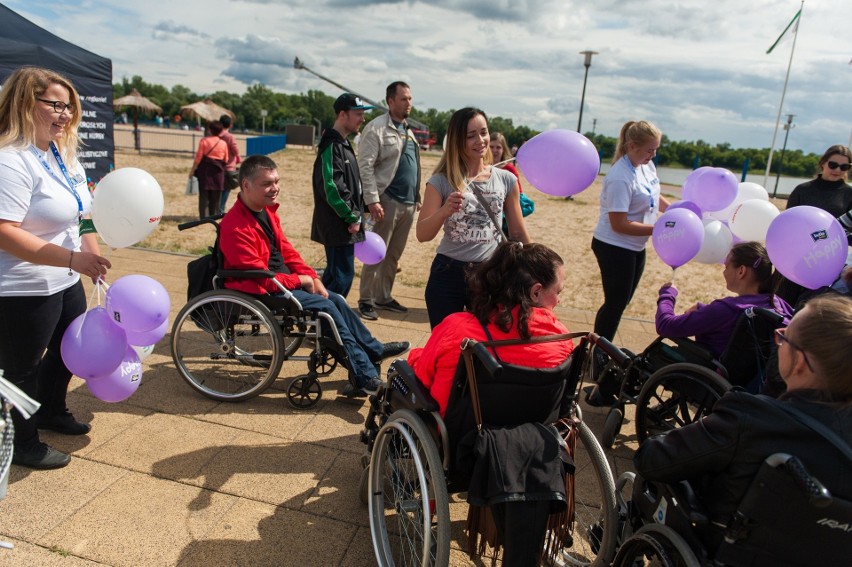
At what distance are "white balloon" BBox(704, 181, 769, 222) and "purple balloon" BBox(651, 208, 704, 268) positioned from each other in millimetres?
960

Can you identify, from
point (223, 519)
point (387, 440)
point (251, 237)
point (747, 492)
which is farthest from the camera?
point (251, 237)

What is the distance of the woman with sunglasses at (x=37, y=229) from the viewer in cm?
234

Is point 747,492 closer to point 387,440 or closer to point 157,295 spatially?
point 387,440

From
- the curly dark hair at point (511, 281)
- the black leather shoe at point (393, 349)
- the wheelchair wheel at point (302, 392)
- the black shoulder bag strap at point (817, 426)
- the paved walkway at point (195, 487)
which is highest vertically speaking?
the curly dark hair at point (511, 281)

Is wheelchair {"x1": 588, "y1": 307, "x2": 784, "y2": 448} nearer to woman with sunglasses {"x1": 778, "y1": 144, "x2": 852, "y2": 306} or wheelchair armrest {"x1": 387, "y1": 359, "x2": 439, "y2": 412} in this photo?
wheelchair armrest {"x1": 387, "y1": 359, "x2": 439, "y2": 412}

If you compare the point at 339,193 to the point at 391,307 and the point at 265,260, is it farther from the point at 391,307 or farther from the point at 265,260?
the point at 391,307

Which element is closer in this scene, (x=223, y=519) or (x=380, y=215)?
(x=223, y=519)

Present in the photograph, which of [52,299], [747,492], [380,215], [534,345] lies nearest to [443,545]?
[534,345]

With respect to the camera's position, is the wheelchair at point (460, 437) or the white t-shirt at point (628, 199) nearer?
the wheelchair at point (460, 437)

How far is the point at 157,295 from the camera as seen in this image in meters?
2.78

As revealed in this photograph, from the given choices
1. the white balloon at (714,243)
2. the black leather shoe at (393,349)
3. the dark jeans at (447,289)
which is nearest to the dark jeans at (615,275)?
the white balloon at (714,243)

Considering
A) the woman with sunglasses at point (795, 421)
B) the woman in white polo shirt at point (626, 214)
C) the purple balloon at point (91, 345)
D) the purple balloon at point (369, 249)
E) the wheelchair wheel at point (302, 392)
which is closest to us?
the woman with sunglasses at point (795, 421)

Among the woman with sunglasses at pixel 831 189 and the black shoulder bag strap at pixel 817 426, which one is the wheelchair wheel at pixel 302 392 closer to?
the black shoulder bag strap at pixel 817 426

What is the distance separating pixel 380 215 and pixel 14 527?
11.1ft
